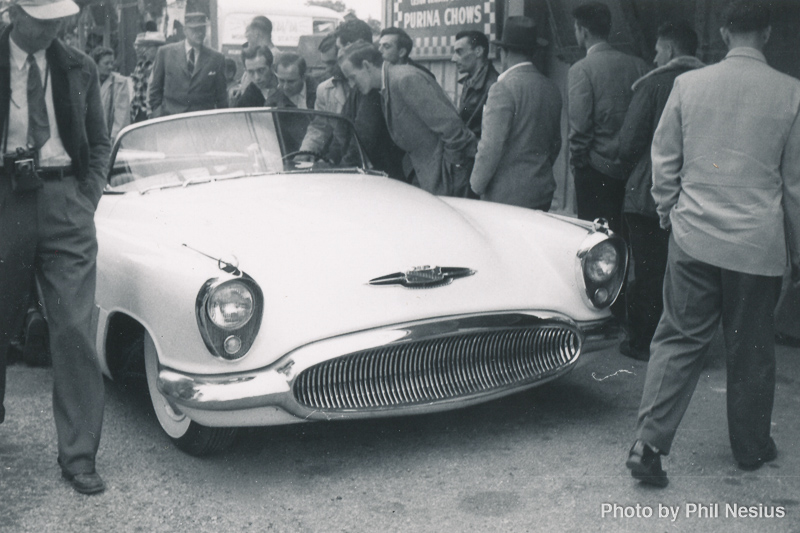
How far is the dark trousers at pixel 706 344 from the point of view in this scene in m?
3.52

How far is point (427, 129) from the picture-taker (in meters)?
6.02

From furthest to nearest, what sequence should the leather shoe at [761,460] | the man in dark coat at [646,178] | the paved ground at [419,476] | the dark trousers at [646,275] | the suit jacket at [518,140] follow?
the suit jacket at [518,140] < the dark trousers at [646,275] < the man in dark coat at [646,178] < the leather shoe at [761,460] < the paved ground at [419,476]

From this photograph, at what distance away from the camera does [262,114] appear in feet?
16.2

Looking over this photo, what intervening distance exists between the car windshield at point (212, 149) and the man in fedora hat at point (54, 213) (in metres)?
1.07

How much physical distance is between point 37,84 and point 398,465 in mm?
1839

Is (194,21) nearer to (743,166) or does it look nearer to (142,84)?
(142,84)

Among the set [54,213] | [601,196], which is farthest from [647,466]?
[601,196]

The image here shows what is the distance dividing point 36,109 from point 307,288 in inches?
43.6

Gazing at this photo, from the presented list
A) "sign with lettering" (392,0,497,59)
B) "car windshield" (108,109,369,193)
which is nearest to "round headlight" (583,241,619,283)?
"car windshield" (108,109,369,193)

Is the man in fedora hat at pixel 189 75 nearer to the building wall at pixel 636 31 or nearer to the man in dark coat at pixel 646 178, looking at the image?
the building wall at pixel 636 31

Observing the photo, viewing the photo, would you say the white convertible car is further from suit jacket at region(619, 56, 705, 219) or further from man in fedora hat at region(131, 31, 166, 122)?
man in fedora hat at region(131, 31, 166, 122)

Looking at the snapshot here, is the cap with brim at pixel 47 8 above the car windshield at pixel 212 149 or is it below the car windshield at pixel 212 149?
above

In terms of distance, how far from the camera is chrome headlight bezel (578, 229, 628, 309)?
421 cm

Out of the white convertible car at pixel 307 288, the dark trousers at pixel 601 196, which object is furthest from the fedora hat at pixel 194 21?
the dark trousers at pixel 601 196
